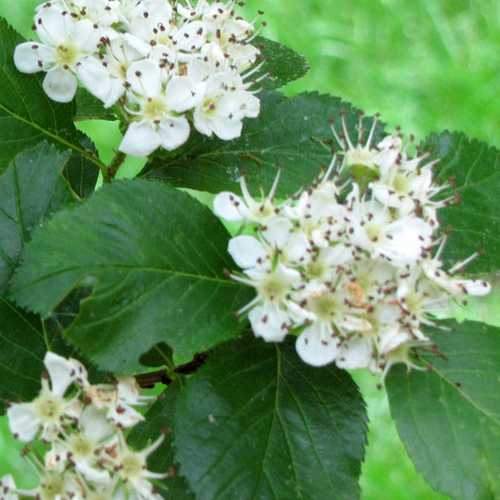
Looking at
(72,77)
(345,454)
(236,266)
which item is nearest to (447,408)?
(345,454)

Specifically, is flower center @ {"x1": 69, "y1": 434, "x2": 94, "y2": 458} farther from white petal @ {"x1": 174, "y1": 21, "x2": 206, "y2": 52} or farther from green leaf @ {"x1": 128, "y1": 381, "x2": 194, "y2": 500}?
white petal @ {"x1": 174, "y1": 21, "x2": 206, "y2": 52}

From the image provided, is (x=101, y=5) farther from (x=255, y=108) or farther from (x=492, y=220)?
(x=492, y=220)

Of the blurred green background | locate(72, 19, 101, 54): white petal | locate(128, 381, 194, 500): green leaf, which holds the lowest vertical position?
the blurred green background

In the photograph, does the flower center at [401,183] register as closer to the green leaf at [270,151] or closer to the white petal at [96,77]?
the green leaf at [270,151]

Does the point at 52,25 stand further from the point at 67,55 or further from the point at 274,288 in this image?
the point at 274,288

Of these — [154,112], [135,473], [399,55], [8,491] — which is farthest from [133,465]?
[399,55]

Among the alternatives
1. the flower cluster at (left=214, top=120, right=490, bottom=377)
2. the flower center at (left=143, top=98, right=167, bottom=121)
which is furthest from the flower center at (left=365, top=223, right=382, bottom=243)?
the flower center at (left=143, top=98, right=167, bottom=121)
